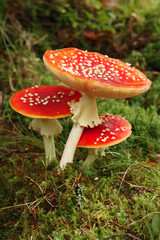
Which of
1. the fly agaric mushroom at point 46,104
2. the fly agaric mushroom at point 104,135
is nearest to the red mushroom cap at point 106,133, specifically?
the fly agaric mushroom at point 104,135

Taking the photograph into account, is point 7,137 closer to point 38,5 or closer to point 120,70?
point 120,70

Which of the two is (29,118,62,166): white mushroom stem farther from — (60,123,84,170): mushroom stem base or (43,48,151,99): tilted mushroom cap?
(43,48,151,99): tilted mushroom cap

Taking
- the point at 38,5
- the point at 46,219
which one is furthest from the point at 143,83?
the point at 38,5

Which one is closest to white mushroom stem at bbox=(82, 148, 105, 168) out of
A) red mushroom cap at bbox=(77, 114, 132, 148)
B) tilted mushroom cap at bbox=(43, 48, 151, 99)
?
red mushroom cap at bbox=(77, 114, 132, 148)

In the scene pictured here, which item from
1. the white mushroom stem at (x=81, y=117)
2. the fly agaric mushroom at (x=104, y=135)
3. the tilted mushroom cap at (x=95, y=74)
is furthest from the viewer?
the white mushroom stem at (x=81, y=117)

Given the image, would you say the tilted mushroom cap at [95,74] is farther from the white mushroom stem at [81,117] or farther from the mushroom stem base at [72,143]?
the mushroom stem base at [72,143]

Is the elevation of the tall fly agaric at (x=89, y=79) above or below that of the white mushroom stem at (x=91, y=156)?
above
